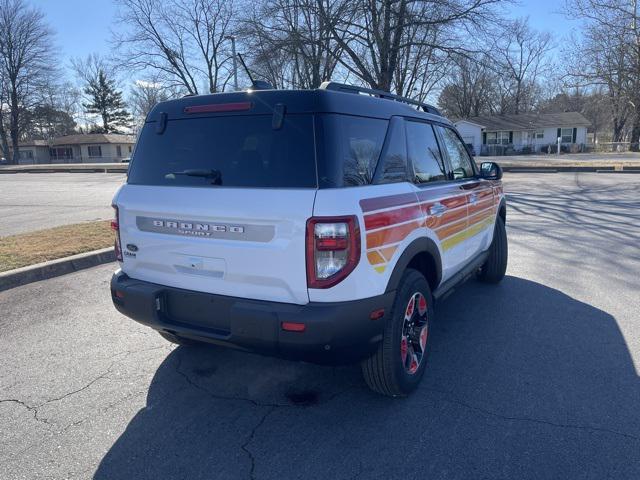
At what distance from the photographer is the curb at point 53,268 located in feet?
18.7

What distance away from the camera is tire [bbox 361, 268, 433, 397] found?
9.68 ft

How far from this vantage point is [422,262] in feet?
11.4

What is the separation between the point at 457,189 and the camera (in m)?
4.07

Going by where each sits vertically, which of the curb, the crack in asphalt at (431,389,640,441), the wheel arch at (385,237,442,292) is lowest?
the crack in asphalt at (431,389,640,441)

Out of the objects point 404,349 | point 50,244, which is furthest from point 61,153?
point 404,349

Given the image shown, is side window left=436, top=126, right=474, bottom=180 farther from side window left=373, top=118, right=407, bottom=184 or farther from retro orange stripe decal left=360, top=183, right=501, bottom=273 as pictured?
side window left=373, top=118, right=407, bottom=184

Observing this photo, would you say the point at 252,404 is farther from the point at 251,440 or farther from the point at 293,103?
the point at 293,103

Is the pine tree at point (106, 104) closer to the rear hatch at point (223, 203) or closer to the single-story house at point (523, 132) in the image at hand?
the single-story house at point (523, 132)

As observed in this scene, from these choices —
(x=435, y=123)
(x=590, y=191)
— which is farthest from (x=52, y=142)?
(x=435, y=123)

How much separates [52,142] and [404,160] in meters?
83.4

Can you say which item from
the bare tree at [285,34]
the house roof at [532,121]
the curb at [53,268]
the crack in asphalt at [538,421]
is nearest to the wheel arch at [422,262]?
the crack in asphalt at [538,421]

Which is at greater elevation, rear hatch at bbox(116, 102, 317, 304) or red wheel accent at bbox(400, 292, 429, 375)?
rear hatch at bbox(116, 102, 317, 304)

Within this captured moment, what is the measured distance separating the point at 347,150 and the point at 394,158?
1.92 ft

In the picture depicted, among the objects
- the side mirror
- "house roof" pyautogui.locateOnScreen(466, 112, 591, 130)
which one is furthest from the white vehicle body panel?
"house roof" pyautogui.locateOnScreen(466, 112, 591, 130)
